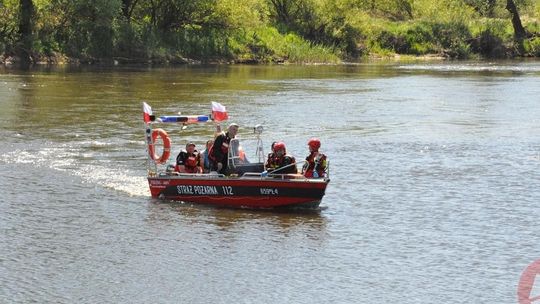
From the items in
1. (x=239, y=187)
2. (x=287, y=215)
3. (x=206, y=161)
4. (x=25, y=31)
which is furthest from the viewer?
(x=25, y=31)

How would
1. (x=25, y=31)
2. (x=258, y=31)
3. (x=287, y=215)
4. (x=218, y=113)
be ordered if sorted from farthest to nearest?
(x=258, y=31), (x=25, y=31), (x=218, y=113), (x=287, y=215)

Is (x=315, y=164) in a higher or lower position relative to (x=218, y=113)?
lower

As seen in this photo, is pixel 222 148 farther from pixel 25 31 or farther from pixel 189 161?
pixel 25 31

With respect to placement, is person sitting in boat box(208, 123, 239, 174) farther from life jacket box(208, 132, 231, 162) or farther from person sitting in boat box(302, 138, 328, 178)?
person sitting in boat box(302, 138, 328, 178)

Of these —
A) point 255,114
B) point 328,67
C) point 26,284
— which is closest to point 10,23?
point 328,67

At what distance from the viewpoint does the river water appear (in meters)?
16.5

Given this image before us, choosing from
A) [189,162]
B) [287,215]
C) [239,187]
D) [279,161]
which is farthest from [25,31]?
[287,215]

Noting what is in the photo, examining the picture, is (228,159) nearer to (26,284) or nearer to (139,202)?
(139,202)

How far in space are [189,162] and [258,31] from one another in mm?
53551

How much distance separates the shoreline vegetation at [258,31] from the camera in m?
65.2

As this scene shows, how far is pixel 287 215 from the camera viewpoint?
70.9 ft

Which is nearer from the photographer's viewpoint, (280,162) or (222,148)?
(280,162)

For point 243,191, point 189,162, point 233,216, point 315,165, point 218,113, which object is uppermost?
point 218,113

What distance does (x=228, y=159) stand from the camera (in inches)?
885
